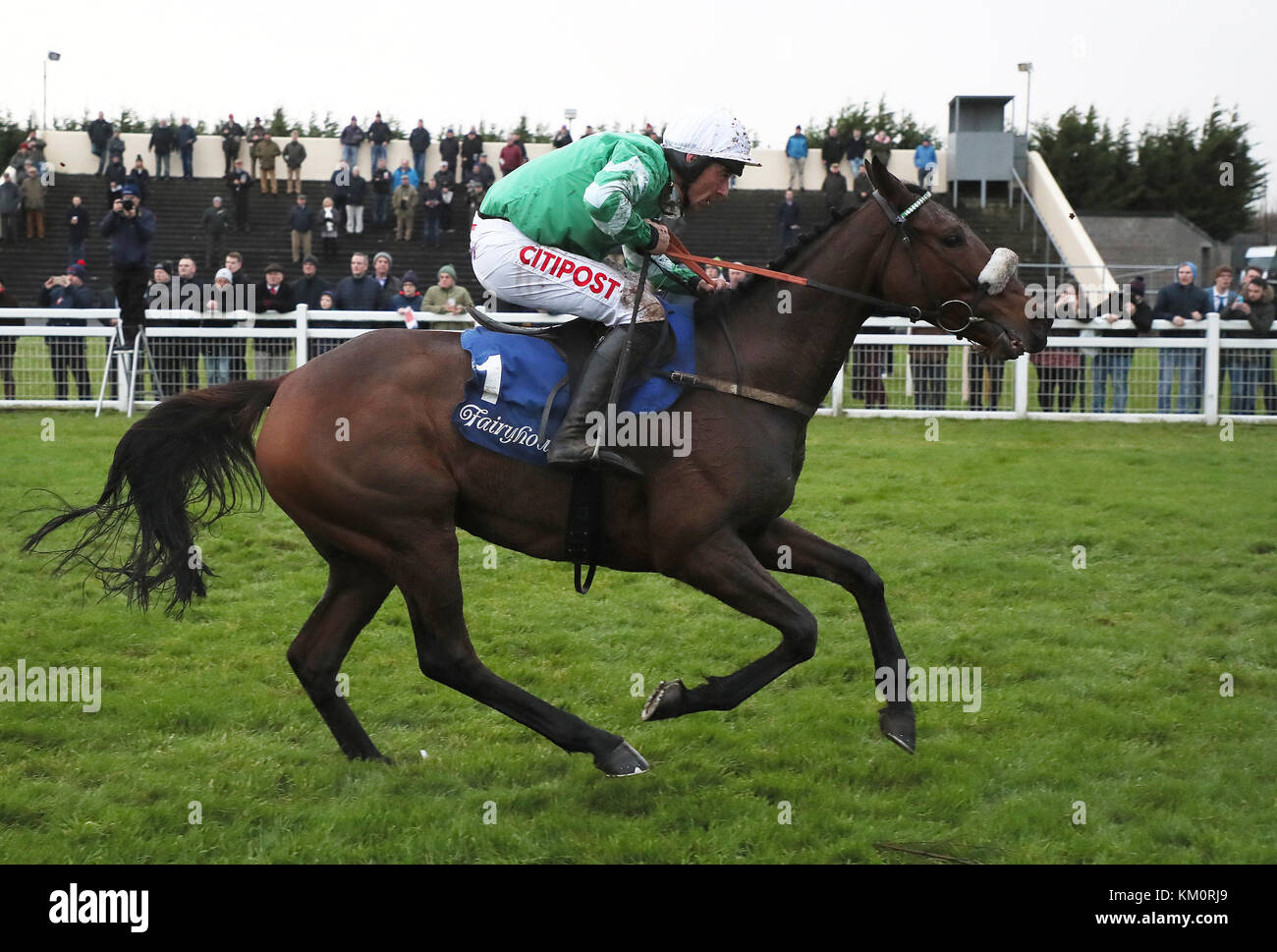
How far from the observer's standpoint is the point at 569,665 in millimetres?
5977

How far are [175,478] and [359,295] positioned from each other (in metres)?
9.36

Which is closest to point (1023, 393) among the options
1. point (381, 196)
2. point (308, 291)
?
point (308, 291)

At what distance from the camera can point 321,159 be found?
28.7 metres

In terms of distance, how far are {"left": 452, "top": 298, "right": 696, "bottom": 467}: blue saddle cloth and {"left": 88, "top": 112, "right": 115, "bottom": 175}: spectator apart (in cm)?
2605

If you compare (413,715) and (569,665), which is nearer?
(413,715)

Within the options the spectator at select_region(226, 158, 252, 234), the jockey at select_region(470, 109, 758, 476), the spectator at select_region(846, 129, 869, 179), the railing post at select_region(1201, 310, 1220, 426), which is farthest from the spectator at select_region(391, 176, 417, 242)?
the jockey at select_region(470, 109, 758, 476)

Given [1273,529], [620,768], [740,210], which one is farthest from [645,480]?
[740,210]

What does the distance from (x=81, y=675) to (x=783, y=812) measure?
3254mm

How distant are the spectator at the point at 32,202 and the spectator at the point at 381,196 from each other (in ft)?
21.4

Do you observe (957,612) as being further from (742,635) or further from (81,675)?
(81,675)

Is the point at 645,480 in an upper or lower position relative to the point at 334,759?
upper

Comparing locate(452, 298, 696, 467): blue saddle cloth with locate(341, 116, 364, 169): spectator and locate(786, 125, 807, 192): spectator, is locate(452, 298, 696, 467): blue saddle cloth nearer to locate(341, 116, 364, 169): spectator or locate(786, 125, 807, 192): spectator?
locate(341, 116, 364, 169): spectator

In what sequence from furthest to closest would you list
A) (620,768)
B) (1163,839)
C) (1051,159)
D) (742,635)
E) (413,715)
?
(1051,159), (742,635), (413,715), (620,768), (1163,839)

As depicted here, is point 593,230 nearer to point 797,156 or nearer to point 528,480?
point 528,480
